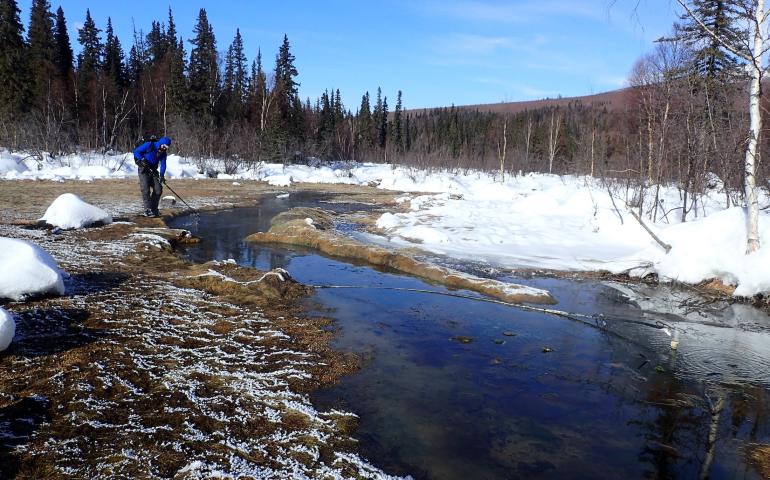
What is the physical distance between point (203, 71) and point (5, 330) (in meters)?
50.5

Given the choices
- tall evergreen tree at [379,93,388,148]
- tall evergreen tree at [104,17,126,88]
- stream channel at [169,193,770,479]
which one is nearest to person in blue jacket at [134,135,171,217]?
stream channel at [169,193,770,479]

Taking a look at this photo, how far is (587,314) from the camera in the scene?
23.2 feet

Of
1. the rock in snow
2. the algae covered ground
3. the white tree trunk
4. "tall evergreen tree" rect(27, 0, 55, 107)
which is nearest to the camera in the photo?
the algae covered ground

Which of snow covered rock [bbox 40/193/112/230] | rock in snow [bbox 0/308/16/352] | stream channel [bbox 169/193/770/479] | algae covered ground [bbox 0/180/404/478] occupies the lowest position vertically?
stream channel [bbox 169/193/770/479]

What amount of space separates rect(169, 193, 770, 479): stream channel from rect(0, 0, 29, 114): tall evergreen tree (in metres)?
39.2

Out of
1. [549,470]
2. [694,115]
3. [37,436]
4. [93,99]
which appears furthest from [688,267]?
[93,99]

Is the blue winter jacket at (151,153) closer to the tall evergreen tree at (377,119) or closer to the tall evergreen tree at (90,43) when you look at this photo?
the tall evergreen tree at (90,43)

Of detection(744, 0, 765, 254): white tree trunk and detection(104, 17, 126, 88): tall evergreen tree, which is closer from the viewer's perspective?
detection(744, 0, 765, 254): white tree trunk

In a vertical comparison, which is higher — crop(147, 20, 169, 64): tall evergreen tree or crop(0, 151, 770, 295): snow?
crop(147, 20, 169, 64): tall evergreen tree

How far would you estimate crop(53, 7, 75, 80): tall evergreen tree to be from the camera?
4375 cm

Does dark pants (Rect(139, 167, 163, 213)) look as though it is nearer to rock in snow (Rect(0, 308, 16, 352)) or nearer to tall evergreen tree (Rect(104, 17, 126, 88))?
rock in snow (Rect(0, 308, 16, 352))

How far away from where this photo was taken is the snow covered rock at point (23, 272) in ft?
17.2

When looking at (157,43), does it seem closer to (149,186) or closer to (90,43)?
(90,43)

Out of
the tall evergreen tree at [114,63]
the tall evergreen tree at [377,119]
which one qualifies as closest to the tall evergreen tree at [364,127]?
the tall evergreen tree at [377,119]
